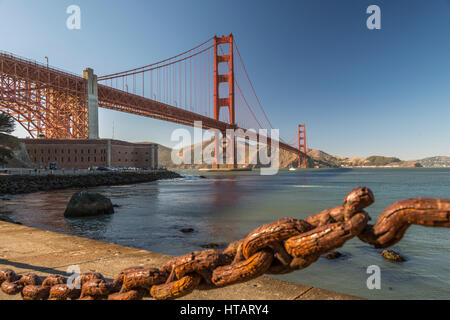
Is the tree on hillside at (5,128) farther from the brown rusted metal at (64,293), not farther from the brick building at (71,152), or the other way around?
the brown rusted metal at (64,293)

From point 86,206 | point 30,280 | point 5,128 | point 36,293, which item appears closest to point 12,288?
point 30,280

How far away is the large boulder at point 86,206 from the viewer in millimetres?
9258

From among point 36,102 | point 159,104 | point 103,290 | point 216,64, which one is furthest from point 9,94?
point 103,290

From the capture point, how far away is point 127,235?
7.42 m

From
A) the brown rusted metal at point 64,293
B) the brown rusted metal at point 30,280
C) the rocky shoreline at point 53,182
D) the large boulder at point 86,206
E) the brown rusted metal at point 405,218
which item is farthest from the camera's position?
the rocky shoreline at point 53,182

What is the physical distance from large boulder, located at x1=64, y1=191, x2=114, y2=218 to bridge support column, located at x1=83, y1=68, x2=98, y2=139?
115 ft

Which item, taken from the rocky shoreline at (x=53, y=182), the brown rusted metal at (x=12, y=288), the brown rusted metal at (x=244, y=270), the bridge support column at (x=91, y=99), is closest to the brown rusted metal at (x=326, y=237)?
the brown rusted metal at (x=244, y=270)

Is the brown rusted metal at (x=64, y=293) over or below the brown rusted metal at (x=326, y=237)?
below

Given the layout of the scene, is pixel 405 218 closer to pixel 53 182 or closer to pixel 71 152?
pixel 53 182

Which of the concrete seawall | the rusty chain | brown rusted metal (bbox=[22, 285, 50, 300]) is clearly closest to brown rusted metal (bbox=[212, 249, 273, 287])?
the rusty chain

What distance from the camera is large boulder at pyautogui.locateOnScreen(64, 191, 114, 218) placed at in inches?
364

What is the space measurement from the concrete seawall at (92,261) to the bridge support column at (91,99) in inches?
1615
